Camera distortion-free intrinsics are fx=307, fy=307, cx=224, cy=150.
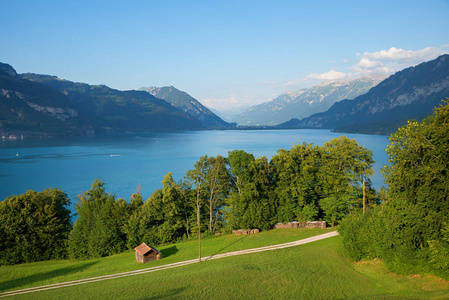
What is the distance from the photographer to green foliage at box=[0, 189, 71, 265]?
115ft

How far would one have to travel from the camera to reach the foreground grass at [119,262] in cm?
2827

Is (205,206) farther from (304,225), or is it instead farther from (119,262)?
(119,262)

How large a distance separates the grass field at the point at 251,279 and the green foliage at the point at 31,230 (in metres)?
3.05

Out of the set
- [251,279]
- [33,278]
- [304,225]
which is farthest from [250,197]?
[33,278]

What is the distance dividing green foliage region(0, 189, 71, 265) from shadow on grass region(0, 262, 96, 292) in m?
7.03

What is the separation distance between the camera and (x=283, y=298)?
64.1 ft

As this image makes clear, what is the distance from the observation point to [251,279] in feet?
75.0

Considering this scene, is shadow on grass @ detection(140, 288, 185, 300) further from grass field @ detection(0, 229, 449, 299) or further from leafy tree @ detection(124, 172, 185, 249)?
leafy tree @ detection(124, 172, 185, 249)

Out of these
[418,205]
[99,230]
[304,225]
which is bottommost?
[304,225]

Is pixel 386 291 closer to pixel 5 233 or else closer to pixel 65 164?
pixel 5 233

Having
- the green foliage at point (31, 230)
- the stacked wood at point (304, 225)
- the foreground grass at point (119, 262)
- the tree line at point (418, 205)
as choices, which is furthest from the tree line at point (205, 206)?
the tree line at point (418, 205)

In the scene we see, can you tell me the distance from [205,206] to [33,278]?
22365 mm

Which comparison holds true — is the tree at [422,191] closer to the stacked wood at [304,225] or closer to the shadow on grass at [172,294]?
the shadow on grass at [172,294]

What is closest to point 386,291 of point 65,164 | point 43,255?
point 43,255
